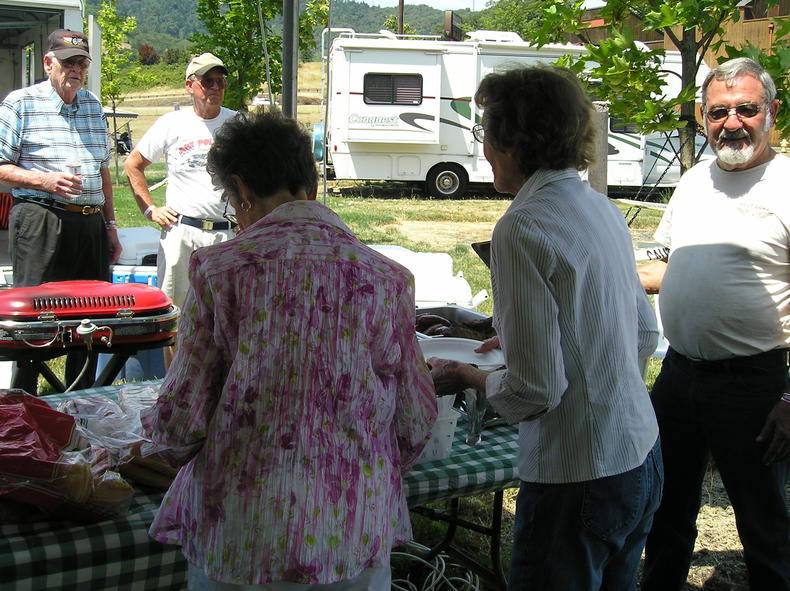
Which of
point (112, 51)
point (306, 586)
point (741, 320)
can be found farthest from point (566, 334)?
point (112, 51)

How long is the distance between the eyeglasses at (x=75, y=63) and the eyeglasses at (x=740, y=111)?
3.07m

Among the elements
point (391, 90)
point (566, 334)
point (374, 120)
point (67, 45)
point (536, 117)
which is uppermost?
point (391, 90)

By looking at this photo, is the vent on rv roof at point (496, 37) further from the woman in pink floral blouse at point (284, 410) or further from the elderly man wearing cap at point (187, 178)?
the woman in pink floral blouse at point (284, 410)

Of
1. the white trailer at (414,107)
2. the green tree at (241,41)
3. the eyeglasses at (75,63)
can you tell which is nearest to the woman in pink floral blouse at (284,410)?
the eyeglasses at (75,63)

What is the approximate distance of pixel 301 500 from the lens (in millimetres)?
1372

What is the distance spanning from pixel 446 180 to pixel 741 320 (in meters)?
13.0

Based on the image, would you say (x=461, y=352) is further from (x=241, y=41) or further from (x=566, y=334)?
Result: (x=241, y=41)

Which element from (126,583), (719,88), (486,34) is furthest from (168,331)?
(486,34)

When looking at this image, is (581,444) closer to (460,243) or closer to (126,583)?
(126,583)

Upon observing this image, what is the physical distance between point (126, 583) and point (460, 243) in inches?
363

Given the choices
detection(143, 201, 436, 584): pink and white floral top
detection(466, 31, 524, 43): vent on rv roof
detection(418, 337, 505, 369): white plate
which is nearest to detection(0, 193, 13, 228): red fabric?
detection(418, 337, 505, 369): white plate

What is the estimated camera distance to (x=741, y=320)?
223 cm

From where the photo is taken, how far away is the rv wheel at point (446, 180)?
15.0m

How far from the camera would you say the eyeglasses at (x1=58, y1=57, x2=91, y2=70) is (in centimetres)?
398
